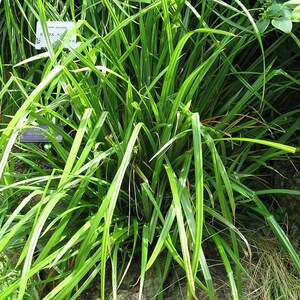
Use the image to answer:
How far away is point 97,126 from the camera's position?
4.24 ft

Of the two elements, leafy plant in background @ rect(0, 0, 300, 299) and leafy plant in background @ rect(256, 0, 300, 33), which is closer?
leafy plant in background @ rect(256, 0, 300, 33)

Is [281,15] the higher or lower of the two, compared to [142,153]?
higher

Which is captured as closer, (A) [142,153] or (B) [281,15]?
(B) [281,15]

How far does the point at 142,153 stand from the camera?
4.67ft

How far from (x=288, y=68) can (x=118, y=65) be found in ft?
2.01

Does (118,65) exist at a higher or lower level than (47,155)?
higher

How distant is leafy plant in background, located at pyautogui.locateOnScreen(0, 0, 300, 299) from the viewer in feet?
3.93

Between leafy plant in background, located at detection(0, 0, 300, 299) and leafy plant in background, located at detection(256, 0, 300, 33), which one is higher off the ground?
leafy plant in background, located at detection(256, 0, 300, 33)

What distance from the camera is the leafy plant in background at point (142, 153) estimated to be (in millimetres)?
1199

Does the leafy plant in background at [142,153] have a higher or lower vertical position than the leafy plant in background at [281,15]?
lower

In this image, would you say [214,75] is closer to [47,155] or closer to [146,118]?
[146,118]

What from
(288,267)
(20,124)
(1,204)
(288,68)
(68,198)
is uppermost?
(20,124)

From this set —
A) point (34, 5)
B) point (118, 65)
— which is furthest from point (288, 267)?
point (34, 5)

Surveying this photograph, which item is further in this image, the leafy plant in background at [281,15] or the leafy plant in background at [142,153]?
the leafy plant in background at [142,153]
